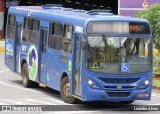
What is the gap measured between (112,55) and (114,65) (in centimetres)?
28

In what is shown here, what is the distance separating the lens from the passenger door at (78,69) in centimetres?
1677

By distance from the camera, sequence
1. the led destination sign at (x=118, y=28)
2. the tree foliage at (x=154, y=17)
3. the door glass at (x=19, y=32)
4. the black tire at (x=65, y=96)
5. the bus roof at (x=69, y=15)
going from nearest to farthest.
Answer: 1. the led destination sign at (x=118, y=28)
2. the bus roof at (x=69, y=15)
3. the black tire at (x=65, y=96)
4. the door glass at (x=19, y=32)
5. the tree foliage at (x=154, y=17)

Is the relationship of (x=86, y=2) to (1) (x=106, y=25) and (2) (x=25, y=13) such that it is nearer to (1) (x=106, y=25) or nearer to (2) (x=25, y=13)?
(2) (x=25, y=13)

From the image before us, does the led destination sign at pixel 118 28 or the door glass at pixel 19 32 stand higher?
the led destination sign at pixel 118 28

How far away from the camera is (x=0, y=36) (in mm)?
46531

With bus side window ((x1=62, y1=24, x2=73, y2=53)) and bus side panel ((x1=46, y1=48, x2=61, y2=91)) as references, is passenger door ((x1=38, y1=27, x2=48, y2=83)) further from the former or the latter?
bus side window ((x1=62, y1=24, x2=73, y2=53))

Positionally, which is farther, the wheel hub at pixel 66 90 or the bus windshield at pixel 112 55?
the wheel hub at pixel 66 90

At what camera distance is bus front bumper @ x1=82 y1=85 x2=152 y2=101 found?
53.5 ft

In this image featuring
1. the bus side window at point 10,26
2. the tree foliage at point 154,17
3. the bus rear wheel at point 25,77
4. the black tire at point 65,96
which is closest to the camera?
the black tire at point 65,96

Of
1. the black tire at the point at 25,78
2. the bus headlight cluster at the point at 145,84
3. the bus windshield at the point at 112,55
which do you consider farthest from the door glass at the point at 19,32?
the bus headlight cluster at the point at 145,84

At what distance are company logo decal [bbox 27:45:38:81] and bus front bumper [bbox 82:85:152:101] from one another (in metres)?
4.94

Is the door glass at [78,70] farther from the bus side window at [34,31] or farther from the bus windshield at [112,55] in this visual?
the bus side window at [34,31]

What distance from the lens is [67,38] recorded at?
18.0m

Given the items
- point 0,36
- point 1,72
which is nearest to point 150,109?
point 1,72
